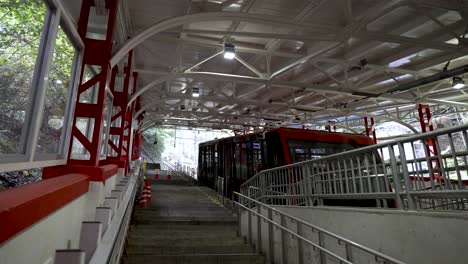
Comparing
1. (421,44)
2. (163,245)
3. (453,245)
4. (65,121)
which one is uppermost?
(421,44)

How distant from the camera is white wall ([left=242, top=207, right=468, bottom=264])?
7.11 feet

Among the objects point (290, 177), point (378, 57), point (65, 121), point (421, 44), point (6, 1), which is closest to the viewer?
point (6, 1)

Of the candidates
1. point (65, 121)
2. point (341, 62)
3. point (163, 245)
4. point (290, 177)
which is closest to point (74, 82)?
point (65, 121)

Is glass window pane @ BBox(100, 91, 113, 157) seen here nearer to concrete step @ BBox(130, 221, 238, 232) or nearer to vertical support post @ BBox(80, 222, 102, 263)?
concrete step @ BBox(130, 221, 238, 232)

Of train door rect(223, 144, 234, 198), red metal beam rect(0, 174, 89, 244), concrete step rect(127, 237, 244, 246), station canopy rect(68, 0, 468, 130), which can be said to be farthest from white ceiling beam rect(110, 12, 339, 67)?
train door rect(223, 144, 234, 198)

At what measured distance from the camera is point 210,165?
41.3 ft

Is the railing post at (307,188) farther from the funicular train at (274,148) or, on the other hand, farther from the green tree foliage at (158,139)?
the green tree foliage at (158,139)

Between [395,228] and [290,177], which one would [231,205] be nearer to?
[290,177]

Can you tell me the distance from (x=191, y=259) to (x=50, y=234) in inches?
124

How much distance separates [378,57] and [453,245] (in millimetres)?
7554

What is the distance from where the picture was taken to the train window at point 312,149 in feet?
22.3

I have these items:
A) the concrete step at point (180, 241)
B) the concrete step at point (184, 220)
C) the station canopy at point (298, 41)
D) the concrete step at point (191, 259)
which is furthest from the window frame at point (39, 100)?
the concrete step at point (184, 220)

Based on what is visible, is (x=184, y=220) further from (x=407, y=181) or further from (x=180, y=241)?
(x=407, y=181)

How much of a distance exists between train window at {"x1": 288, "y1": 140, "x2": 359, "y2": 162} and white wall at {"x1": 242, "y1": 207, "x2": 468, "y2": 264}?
2789 mm
